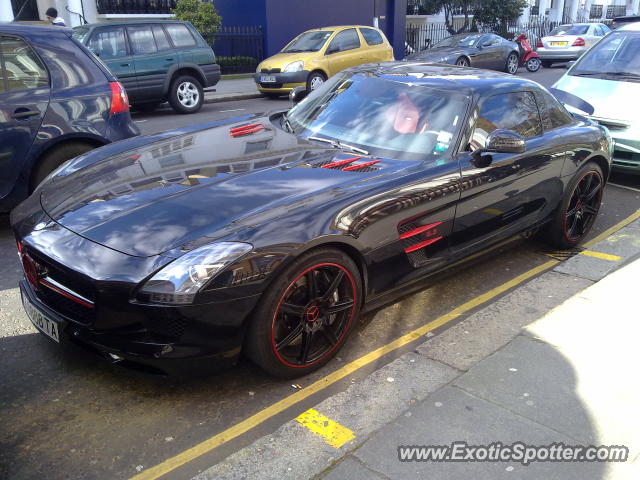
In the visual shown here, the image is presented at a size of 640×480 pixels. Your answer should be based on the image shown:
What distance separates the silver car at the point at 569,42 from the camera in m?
22.2

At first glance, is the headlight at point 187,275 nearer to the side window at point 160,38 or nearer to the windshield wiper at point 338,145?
the windshield wiper at point 338,145

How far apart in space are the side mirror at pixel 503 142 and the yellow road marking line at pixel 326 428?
6.93 feet

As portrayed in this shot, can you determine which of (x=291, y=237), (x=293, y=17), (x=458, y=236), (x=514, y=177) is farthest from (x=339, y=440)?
(x=293, y=17)

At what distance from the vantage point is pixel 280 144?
406 centimetres

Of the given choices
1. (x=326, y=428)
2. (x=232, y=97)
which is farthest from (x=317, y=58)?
(x=326, y=428)

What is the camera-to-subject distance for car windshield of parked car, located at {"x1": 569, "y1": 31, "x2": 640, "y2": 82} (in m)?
7.71

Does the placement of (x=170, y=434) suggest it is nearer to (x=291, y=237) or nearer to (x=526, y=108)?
(x=291, y=237)

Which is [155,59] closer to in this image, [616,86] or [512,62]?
[616,86]

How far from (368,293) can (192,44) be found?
10.3 metres

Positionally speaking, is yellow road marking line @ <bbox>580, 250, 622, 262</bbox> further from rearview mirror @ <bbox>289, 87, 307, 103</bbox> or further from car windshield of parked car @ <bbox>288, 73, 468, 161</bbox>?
rearview mirror @ <bbox>289, 87, 307, 103</bbox>

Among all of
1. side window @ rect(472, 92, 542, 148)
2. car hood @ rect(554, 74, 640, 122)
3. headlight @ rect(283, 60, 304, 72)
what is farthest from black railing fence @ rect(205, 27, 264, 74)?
side window @ rect(472, 92, 542, 148)

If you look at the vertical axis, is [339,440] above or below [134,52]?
below

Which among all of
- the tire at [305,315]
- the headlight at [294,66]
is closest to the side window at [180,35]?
the headlight at [294,66]

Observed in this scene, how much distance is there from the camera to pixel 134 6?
19.4m
